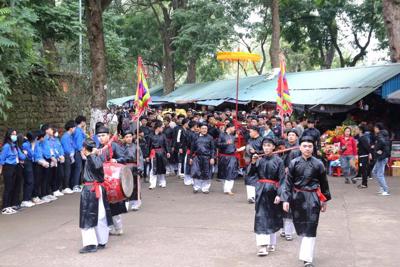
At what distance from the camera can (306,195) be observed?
659cm

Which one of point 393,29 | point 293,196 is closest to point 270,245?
point 293,196

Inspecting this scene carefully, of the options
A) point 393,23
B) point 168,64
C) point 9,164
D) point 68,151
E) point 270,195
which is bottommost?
point 270,195

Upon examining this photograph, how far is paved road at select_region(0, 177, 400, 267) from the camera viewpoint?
6922 mm

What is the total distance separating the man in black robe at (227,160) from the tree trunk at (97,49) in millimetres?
5103

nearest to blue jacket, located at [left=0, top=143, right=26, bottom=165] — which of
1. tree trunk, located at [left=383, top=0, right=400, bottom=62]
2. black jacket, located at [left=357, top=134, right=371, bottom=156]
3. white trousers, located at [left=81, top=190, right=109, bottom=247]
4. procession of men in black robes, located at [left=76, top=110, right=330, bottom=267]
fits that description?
procession of men in black robes, located at [left=76, top=110, right=330, bottom=267]

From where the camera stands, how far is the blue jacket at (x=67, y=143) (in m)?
12.2

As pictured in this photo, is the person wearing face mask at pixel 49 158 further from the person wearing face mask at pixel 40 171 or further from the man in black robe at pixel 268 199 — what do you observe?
the man in black robe at pixel 268 199

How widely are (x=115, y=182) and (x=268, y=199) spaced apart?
2.23m

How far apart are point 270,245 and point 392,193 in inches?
236

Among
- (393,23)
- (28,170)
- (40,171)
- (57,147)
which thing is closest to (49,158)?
(40,171)

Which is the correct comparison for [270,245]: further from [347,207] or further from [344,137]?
[344,137]

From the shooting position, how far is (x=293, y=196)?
6684 mm

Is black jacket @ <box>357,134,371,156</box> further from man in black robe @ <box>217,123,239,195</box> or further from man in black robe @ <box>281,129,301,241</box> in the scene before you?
man in black robe @ <box>281,129,301,241</box>

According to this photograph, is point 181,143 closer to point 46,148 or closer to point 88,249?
point 46,148
